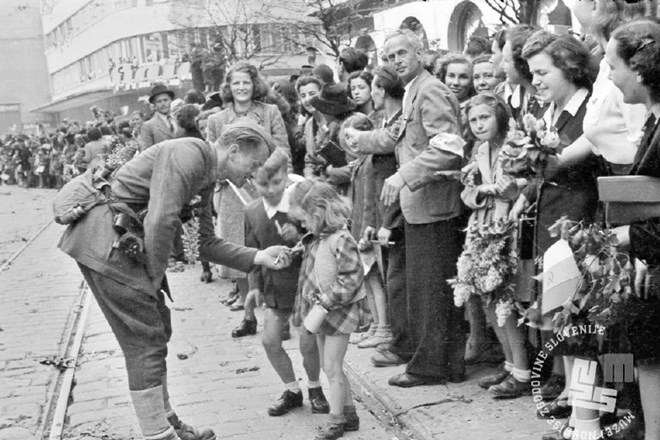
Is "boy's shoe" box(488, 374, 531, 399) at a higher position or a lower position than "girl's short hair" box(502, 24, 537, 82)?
lower

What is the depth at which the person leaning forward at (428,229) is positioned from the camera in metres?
5.80

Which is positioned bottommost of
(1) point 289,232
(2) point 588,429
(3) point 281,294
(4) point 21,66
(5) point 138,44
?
(2) point 588,429

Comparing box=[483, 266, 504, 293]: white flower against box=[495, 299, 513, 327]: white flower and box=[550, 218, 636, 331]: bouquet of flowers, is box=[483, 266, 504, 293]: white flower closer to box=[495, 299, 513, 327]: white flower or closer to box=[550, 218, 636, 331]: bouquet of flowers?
box=[495, 299, 513, 327]: white flower

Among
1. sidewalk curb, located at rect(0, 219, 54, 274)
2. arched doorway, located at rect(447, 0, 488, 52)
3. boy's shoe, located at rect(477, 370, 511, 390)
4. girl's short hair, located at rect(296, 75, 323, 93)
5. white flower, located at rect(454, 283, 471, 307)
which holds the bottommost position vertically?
sidewalk curb, located at rect(0, 219, 54, 274)

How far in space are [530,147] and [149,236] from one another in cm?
199

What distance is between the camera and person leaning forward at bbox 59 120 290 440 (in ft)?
14.7

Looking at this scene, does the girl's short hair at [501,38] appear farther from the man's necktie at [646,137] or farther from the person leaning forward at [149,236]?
the man's necktie at [646,137]

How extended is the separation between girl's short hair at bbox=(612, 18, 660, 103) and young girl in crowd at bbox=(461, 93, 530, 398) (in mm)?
1738

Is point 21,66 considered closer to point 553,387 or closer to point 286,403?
point 286,403

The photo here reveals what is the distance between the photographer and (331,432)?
5066mm

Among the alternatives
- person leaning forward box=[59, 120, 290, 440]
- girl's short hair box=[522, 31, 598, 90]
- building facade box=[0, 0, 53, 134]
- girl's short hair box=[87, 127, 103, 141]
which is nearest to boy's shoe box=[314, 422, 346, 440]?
person leaning forward box=[59, 120, 290, 440]

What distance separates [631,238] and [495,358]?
2982mm

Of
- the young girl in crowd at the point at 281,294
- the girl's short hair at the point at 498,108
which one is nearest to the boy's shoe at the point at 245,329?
the young girl in crowd at the point at 281,294

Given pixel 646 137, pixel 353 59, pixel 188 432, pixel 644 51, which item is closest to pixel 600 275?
pixel 646 137
